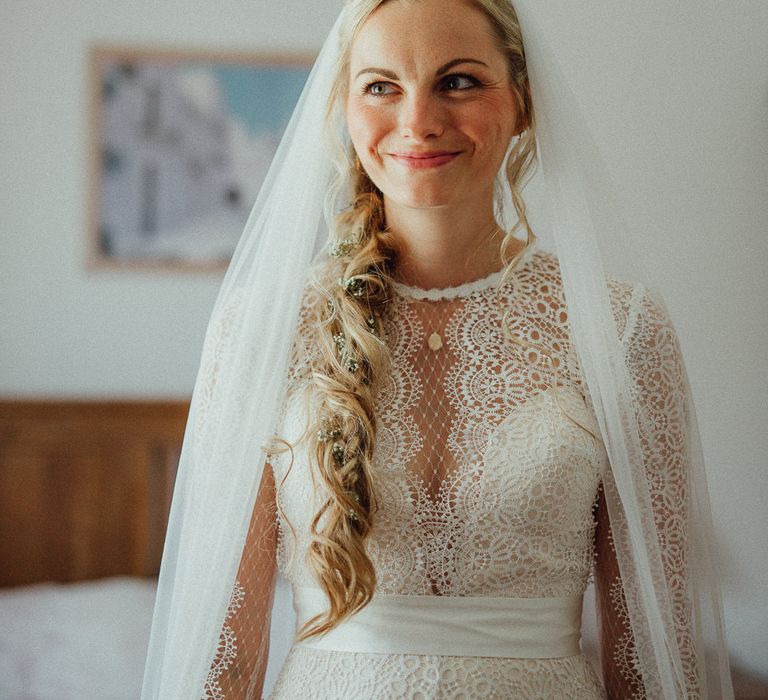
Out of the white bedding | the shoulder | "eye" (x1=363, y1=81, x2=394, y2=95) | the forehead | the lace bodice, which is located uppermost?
the forehead

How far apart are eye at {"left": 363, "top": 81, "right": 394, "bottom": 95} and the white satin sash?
0.63 m

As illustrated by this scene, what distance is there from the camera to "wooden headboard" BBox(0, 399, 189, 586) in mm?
2727

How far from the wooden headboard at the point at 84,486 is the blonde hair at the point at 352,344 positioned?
5.44 feet

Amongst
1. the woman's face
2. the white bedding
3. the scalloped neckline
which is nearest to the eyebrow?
the woman's face

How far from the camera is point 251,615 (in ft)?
3.85

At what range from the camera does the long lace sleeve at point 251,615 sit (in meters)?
1.15

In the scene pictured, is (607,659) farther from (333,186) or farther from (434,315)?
(333,186)

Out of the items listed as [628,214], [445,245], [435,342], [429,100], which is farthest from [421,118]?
[628,214]

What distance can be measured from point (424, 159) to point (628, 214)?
169 centimetres

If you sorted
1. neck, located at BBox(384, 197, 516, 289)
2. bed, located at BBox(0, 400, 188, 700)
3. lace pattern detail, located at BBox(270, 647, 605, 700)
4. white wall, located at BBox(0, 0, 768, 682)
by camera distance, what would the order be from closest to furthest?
lace pattern detail, located at BBox(270, 647, 605, 700) → neck, located at BBox(384, 197, 516, 289) → white wall, located at BBox(0, 0, 768, 682) → bed, located at BBox(0, 400, 188, 700)

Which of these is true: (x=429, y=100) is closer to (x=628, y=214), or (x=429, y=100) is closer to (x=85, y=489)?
(x=628, y=214)

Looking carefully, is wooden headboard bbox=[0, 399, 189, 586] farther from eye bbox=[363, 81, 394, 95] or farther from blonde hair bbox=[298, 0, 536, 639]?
eye bbox=[363, 81, 394, 95]

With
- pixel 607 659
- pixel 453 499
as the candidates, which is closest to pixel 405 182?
pixel 453 499

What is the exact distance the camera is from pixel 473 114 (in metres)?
1.12
